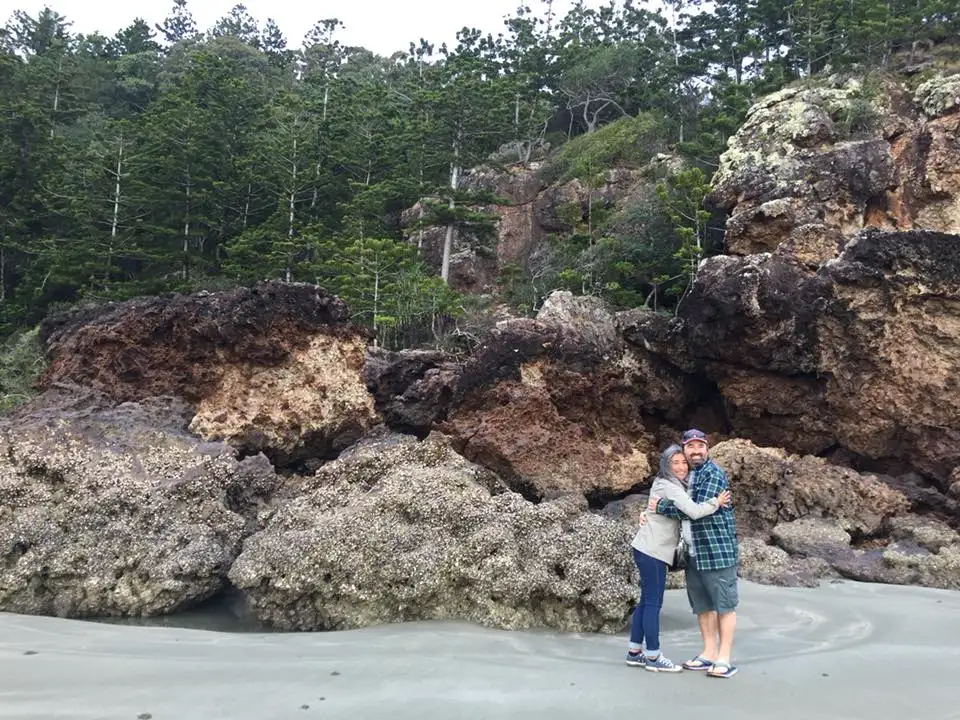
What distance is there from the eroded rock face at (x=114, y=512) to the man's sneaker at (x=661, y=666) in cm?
349

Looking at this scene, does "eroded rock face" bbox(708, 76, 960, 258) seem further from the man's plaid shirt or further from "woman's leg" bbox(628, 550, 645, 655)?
"woman's leg" bbox(628, 550, 645, 655)

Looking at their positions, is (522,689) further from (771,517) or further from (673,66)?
(673,66)

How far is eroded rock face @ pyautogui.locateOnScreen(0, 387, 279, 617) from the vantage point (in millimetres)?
5266

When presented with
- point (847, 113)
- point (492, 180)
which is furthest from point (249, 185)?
point (847, 113)

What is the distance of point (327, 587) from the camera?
4906mm

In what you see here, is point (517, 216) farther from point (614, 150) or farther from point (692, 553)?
point (692, 553)

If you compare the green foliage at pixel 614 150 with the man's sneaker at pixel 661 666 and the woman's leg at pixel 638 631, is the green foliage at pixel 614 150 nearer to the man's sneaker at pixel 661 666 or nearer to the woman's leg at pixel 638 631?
the woman's leg at pixel 638 631

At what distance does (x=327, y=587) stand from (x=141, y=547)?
173 cm

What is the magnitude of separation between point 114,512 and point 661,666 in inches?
186

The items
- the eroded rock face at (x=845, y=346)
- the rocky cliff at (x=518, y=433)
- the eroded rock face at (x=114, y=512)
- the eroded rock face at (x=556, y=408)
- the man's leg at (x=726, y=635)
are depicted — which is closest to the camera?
the man's leg at (x=726, y=635)

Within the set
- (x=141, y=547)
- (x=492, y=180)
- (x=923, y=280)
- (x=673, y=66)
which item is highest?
(x=673, y=66)

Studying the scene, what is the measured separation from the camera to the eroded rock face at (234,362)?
30.5 feet

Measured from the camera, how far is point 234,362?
9.61m

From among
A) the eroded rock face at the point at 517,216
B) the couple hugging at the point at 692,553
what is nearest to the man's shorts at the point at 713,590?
the couple hugging at the point at 692,553
